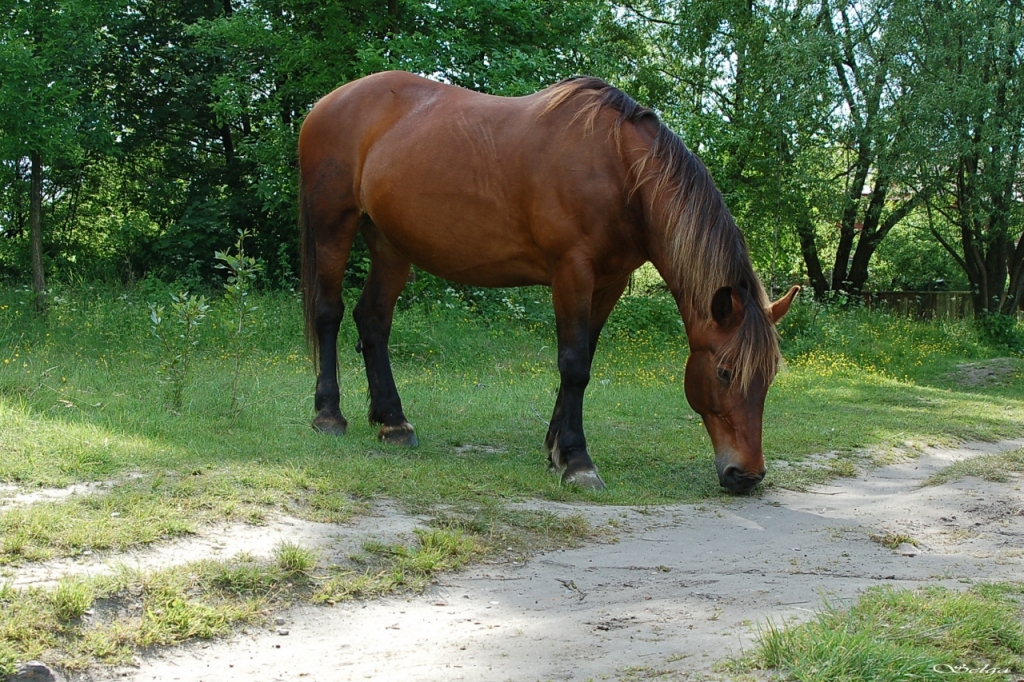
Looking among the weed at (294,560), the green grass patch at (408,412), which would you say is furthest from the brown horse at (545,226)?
the weed at (294,560)

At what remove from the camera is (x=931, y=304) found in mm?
23062

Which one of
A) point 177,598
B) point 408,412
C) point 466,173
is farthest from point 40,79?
point 177,598

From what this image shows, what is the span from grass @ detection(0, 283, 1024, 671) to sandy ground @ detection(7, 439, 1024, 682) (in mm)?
151

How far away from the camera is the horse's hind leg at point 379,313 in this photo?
6.58m

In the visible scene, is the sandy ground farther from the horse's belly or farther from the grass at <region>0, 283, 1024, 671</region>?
the horse's belly

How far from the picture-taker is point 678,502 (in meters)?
5.21

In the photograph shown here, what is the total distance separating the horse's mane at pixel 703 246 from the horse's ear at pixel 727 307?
1.0 inches

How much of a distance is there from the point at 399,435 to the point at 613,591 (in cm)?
292

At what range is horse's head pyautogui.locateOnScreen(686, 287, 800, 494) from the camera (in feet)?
17.0

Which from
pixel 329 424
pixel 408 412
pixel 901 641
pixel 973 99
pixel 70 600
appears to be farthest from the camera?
pixel 973 99

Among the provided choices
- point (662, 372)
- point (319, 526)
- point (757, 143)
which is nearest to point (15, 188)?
point (662, 372)

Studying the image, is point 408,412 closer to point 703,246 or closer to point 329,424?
point 329,424

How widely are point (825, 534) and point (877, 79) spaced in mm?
15279

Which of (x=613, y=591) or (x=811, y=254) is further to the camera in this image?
(x=811, y=254)
